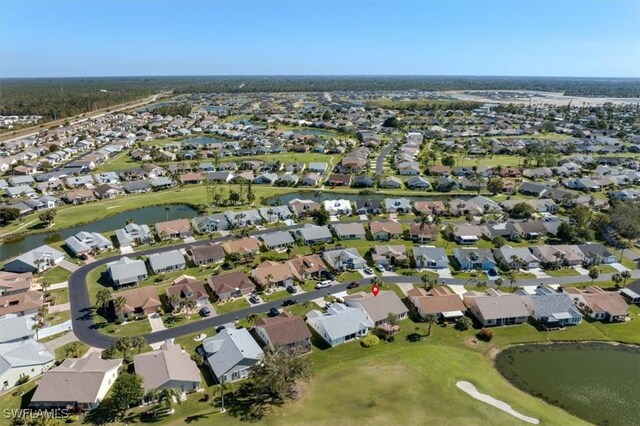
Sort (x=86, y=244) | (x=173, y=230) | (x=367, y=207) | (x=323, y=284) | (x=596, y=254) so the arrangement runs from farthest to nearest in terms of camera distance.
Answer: (x=367, y=207) < (x=173, y=230) < (x=86, y=244) < (x=596, y=254) < (x=323, y=284)

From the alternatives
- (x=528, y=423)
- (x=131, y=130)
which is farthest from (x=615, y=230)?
(x=131, y=130)

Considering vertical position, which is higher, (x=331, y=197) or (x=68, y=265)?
(x=331, y=197)

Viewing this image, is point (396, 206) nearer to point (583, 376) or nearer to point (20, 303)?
point (583, 376)

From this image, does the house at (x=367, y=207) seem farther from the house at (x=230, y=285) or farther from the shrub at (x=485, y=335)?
the shrub at (x=485, y=335)

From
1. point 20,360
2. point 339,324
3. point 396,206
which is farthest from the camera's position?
point 396,206

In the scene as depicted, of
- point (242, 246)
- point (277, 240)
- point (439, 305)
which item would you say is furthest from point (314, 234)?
point (439, 305)

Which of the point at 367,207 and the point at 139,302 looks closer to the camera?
the point at 139,302

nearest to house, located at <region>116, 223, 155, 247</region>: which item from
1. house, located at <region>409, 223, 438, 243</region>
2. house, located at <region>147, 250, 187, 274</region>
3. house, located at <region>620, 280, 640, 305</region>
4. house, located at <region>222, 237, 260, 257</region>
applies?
house, located at <region>147, 250, 187, 274</region>
